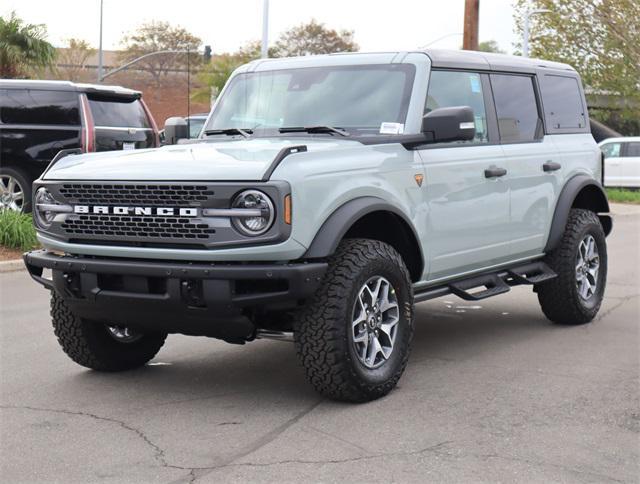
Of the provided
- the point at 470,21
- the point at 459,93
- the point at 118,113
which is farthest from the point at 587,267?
the point at 470,21

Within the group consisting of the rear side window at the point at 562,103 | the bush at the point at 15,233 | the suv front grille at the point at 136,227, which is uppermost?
the rear side window at the point at 562,103

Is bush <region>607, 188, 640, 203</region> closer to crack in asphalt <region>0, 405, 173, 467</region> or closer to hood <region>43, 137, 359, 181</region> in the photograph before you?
hood <region>43, 137, 359, 181</region>

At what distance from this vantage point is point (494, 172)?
7129 mm

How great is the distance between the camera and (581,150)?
848 centimetres

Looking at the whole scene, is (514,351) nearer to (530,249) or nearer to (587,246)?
(530,249)

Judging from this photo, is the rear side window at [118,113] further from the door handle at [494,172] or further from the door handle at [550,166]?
the door handle at [494,172]

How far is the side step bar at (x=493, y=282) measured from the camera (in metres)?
6.81

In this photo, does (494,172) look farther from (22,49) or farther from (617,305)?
(22,49)

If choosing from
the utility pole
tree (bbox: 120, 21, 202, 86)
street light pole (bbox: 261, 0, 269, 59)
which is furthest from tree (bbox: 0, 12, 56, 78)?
tree (bbox: 120, 21, 202, 86)

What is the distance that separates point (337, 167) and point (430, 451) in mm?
1629

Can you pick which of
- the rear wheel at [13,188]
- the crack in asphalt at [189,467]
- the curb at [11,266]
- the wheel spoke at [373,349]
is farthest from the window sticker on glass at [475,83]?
the rear wheel at [13,188]

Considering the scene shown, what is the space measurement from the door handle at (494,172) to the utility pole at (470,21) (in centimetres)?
1463

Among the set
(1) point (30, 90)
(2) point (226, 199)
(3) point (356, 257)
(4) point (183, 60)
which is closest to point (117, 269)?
(2) point (226, 199)

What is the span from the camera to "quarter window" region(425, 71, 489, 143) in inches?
271
